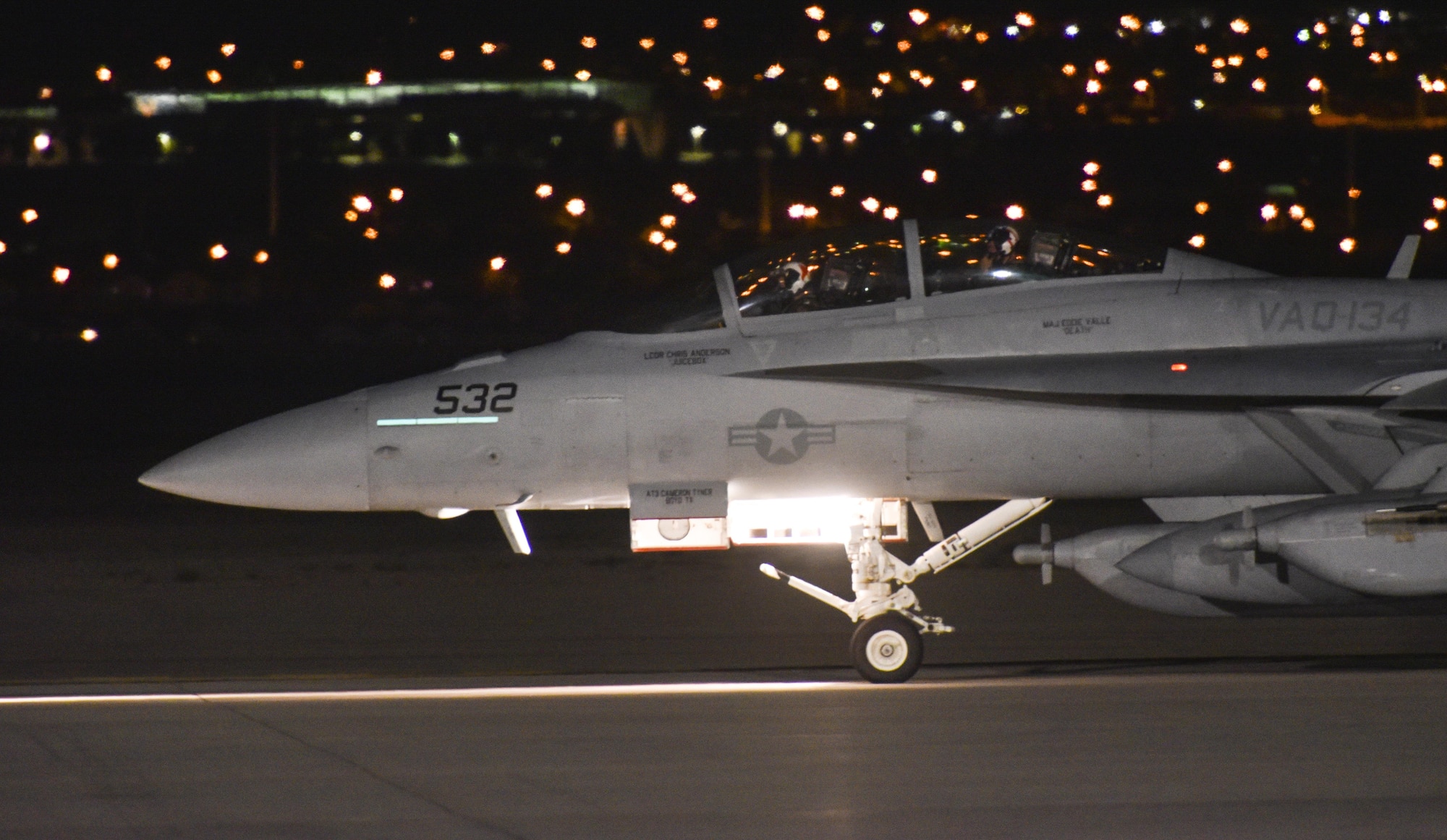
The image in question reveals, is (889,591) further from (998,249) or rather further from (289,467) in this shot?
(289,467)

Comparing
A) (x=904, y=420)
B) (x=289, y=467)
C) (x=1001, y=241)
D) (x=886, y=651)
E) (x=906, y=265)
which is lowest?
(x=886, y=651)

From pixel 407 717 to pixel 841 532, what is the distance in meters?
2.58

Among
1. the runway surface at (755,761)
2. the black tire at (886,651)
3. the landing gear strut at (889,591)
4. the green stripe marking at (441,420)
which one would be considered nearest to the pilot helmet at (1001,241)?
the landing gear strut at (889,591)

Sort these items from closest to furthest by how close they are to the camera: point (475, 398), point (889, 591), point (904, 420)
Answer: point (904, 420)
point (475, 398)
point (889, 591)

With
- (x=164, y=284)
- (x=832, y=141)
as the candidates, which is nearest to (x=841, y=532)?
(x=164, y=284)

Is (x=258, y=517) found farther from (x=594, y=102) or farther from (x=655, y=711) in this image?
(x=594, y=102)

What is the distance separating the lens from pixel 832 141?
5628 centimetres

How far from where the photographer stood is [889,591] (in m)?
9.05

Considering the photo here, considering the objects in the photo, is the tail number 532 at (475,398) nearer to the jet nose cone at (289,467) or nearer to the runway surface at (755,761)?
the jet nose cone at (289,467)

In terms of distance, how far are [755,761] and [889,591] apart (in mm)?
2356

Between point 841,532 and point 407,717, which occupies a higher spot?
point 841,532

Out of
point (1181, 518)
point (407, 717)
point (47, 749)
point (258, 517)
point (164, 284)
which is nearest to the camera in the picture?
point (47, 749)

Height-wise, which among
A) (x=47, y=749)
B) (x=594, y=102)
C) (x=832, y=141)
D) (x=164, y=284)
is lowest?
(x=47, y=749)

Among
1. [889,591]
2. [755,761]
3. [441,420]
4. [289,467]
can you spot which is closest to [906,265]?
[889,591]
